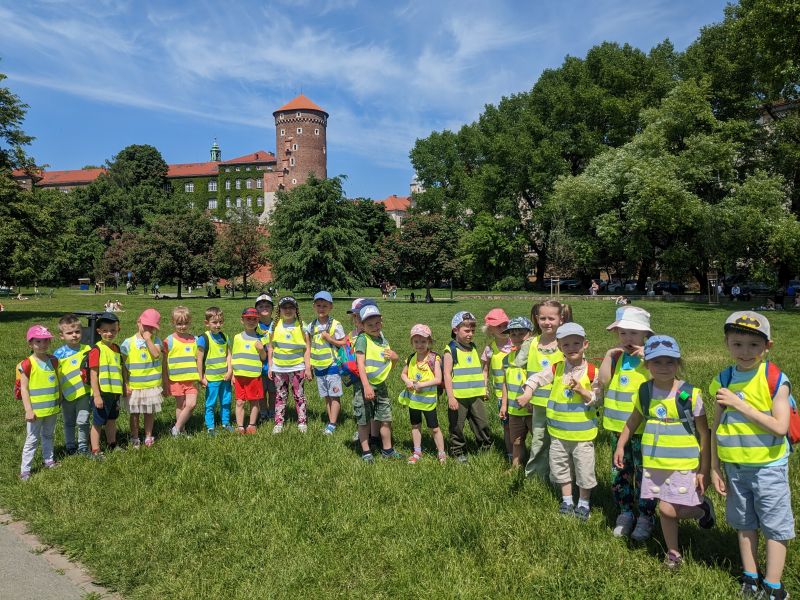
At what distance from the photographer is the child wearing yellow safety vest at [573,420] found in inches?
184

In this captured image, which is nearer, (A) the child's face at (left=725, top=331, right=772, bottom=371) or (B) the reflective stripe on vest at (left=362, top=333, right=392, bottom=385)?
(A) the child's face at (left=725, top=331, right=772, bottom=371)

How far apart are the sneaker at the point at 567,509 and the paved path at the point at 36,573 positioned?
3471 millimetres

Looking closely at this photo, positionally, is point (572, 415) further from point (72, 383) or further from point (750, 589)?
point (72, 383)

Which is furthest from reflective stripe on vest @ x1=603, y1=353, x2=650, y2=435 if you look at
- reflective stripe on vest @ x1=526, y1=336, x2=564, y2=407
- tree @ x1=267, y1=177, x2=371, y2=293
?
tree @ x1=267, y1=177, x2=371, y2=293

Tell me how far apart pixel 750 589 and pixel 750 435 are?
971 millimetres

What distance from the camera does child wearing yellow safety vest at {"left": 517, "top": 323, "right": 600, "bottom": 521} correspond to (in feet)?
15.4

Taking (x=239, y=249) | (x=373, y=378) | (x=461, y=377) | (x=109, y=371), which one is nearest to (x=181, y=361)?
(x=109, y=371)

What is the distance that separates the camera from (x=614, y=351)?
4.68 m

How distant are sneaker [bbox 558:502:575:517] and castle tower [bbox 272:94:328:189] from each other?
97077 millimetres

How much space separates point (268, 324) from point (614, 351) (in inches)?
206

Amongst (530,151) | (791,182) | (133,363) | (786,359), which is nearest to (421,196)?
(530,151)

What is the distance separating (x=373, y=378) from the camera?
21.2 feet

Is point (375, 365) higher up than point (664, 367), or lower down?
lower down

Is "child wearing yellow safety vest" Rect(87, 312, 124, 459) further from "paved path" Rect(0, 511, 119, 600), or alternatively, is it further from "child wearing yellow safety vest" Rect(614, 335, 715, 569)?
"child wearing yellow safety vest" Rect(614, 335, 715, 569)
